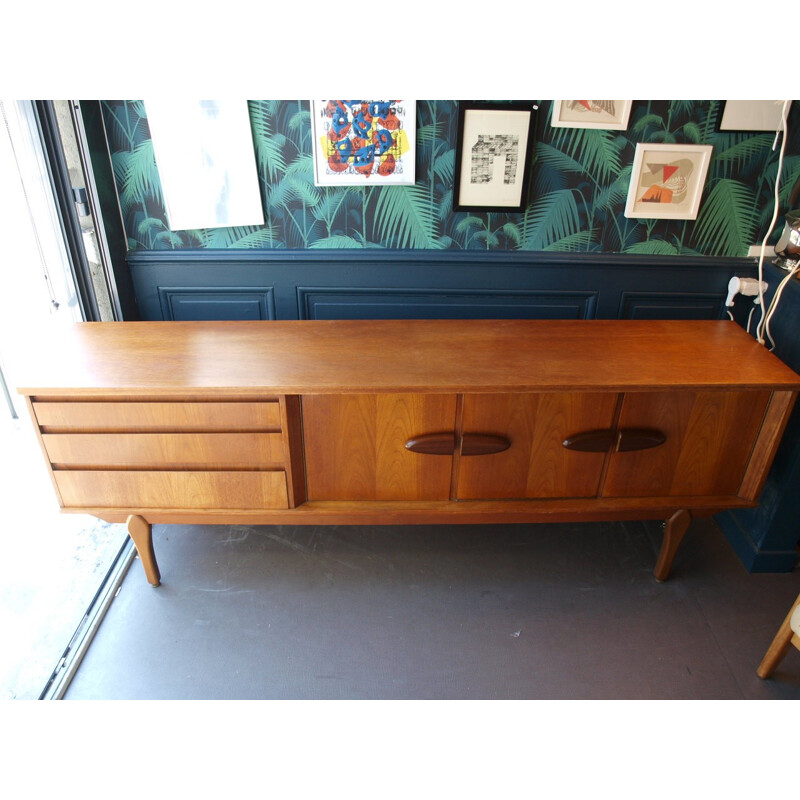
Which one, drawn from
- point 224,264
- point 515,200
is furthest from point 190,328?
point 515,200

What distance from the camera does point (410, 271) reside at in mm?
2418

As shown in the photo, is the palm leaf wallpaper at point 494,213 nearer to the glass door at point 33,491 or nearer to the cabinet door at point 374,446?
the glass door at point 33,491

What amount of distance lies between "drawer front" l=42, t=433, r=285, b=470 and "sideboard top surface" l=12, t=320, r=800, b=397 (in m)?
0.15

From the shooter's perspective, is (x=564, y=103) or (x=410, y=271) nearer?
(x=564, y=103)

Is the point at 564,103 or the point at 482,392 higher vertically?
the point at 564,103

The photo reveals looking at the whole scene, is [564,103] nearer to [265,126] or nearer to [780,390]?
[265,126]

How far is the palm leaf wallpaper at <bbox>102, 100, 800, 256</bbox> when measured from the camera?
2.20 m

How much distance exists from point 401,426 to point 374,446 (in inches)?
4.3

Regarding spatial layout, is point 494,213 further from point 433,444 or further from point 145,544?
point 145,544

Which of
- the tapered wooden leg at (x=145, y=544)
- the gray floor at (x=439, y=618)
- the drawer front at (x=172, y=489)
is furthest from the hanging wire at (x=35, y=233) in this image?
the gray floor at (x=439, y=618)

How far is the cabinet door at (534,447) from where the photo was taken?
1.84 m

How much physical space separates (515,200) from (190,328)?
128cm

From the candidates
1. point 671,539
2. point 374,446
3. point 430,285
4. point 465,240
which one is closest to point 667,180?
point 465,240
